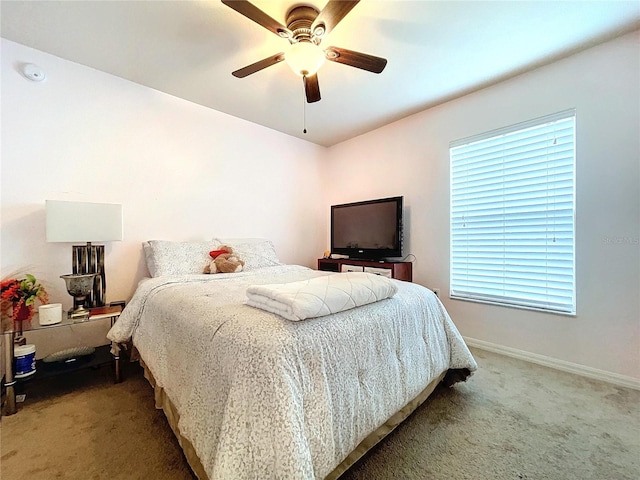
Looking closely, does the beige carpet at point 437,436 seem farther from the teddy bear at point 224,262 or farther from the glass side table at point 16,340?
the teddy bear at point 224,262

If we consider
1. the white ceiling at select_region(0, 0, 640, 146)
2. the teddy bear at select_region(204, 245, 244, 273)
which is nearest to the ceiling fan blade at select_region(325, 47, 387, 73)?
the white ceiling at select_region(0, 0, 640, 146)

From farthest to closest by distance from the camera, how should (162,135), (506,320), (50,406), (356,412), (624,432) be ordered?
1. (162,135)
2. (506,320)
3. (50,406)
4. (624,432)
5. (356,412)

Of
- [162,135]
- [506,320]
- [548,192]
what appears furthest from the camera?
[162,135]

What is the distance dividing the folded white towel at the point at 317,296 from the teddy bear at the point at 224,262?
4.26 feet

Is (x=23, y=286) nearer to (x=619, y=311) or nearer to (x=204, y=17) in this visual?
(x=204, y=17)

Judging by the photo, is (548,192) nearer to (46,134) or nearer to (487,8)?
(487,8)

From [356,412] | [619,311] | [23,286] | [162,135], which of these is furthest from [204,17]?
[619,311]

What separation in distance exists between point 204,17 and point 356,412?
247 centimetres

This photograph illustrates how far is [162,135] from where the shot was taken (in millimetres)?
2717

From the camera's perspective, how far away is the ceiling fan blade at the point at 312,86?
195 cm

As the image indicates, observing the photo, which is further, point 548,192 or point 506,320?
point 506,320

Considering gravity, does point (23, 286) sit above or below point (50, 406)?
above

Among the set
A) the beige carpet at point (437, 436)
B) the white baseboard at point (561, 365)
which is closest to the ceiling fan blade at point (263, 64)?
the beige carpet at point (437, 436)

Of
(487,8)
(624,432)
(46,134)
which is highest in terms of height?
(487,8)
